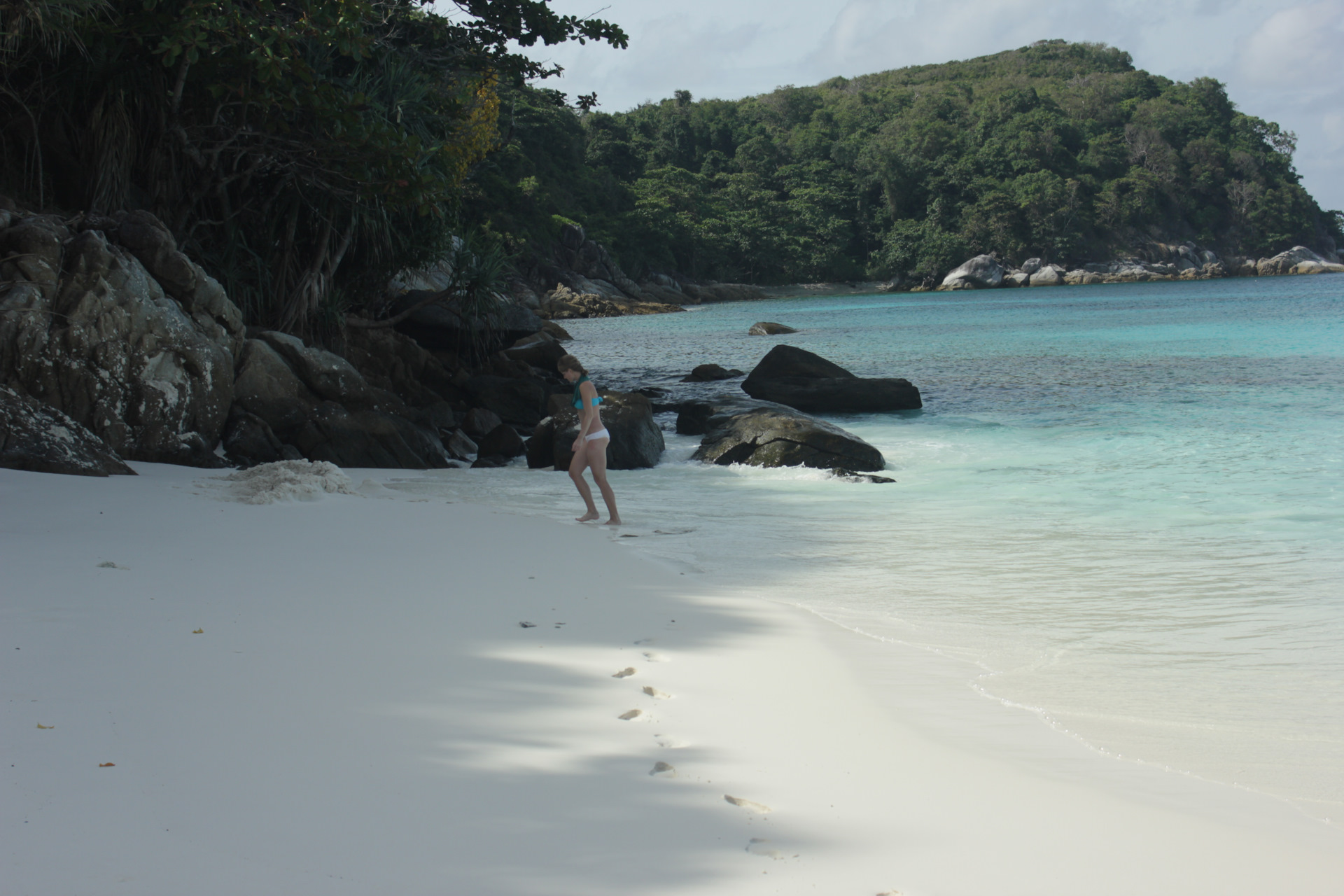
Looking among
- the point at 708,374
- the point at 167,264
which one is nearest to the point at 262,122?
the point at 167,264

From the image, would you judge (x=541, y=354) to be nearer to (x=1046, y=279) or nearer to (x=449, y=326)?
(x=449, y=326)

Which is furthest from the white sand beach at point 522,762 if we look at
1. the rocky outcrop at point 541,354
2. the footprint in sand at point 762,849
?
the rocky outcrop at point 541,354

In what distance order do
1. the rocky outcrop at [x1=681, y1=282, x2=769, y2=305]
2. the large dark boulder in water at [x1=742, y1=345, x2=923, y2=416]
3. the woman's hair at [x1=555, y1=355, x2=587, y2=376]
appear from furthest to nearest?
the rocky outcrop at [x1=681, y1=282, x2=769, y2=305] → the large dark boulder in water at [x1=742, y1=345, x2=923, y2=416] → the woman's hair at [x1=555, y1=355, x2=587, y2=376]

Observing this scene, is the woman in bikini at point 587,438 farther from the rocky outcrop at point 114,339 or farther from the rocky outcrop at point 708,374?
the rocky outcrop at point 708,374

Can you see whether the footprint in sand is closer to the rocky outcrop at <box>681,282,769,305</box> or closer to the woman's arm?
the woman's arm

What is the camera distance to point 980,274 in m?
74.8

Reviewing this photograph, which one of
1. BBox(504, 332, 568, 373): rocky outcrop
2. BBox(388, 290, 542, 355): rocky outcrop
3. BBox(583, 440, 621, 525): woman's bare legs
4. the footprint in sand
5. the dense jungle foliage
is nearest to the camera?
the footprint in sand

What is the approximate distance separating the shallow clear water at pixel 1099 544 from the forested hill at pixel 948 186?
5512cm

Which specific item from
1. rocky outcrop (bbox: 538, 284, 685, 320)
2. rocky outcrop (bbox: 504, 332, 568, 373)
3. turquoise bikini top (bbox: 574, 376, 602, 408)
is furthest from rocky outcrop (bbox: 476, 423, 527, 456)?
rocky outcrop (bbox: 538, 284, 685, 320)

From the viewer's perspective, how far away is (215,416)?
893cm

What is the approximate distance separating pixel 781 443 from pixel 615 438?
1.85 m

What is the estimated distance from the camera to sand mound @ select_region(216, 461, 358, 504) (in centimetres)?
638

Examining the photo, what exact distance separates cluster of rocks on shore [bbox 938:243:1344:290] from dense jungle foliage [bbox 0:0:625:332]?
2644 inches

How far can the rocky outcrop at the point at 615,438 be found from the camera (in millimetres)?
10086
